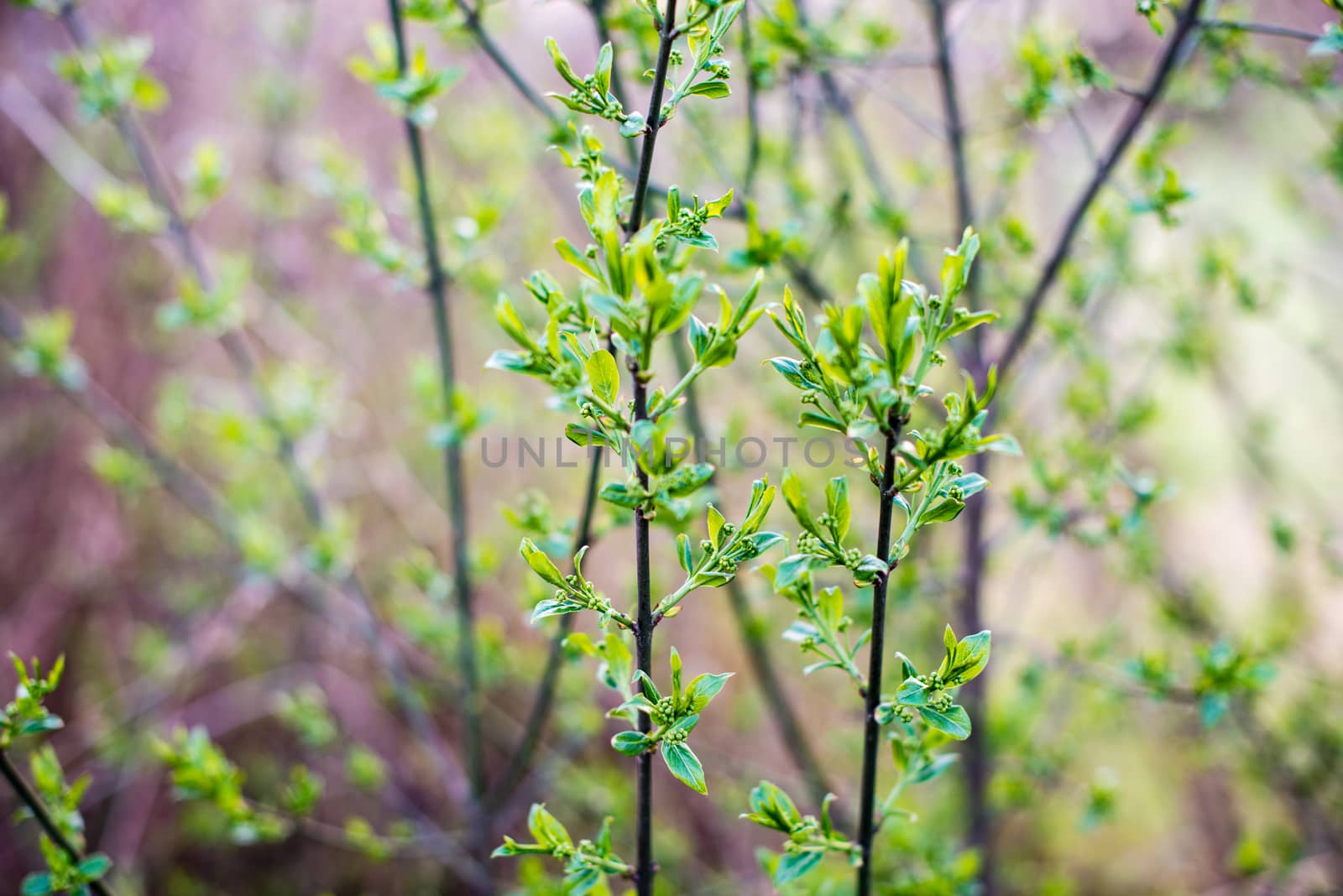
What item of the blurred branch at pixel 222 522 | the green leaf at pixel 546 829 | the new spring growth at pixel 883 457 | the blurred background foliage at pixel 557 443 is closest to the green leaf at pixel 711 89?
the new spring growth at pixel 883 457

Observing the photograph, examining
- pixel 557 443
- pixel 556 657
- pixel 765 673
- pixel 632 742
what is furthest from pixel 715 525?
pixel 557 443

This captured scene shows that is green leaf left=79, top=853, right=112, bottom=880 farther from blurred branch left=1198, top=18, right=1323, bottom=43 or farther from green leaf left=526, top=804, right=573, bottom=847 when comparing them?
blurred branch left=1198, top=18, right=1323, bottom=43

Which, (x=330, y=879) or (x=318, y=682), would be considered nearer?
(x=330, y=879)

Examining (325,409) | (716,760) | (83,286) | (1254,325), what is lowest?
(716,760)

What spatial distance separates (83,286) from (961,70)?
3.09m

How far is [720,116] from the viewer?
6.51 feet

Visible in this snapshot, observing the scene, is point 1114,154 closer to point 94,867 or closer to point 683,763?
point 683,763

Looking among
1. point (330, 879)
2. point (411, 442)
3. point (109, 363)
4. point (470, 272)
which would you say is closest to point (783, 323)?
A: point (470, 272)

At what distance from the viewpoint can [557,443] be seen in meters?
2.68

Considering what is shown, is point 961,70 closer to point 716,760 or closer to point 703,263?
point 703,263

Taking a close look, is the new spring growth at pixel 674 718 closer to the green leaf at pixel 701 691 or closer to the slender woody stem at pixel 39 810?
the green leaf at pixel 701 691

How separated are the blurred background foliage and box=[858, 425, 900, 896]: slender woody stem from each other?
0.41 metres

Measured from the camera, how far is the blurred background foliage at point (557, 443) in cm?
144

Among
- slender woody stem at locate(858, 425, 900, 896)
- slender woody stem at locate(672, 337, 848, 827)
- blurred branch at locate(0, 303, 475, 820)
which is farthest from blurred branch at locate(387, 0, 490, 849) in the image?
slender woody stem at locate(858, 425, 900, 896)
